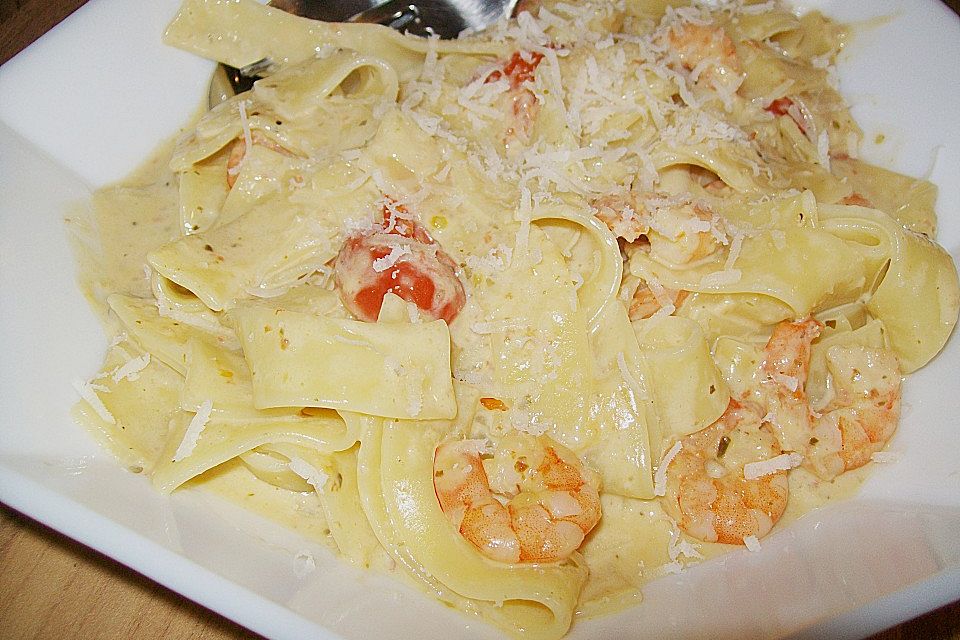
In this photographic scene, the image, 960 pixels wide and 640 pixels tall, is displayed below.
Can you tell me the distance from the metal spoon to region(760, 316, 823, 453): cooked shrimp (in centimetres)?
230

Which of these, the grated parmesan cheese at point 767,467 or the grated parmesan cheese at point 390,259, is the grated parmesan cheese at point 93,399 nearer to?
the grated parmesan cheese at point 390,259

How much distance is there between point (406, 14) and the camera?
4723 millimetres

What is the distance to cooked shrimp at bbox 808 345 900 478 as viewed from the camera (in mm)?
3430

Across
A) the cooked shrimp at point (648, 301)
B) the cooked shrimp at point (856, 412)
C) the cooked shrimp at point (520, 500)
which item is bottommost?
the cooked shrimp at point (856, 412)

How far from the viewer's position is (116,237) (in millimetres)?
3840

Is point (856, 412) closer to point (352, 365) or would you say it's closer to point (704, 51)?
point (704, 51)

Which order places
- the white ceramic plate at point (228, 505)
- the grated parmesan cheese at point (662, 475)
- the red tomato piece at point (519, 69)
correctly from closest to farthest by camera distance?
the white ceramic plate at point (228, 505)
the grated parmesan cheese at point (662, 475)
the red tomato piece at point (519, 69)

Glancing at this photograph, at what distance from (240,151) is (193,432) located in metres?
1.41

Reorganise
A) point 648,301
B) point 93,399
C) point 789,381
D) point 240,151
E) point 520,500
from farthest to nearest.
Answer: point 240,151 → point 648,301 → point 789,381 → point 93,399 → point 520,500

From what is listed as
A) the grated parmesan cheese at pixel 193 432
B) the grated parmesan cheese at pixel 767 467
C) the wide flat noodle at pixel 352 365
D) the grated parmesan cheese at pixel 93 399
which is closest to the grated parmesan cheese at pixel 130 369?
the grated parmesan cheese at pixel 93 399

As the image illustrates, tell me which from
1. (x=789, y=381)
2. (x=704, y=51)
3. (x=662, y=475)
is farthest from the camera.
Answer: (x=704, y=51)

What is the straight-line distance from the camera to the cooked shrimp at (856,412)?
343 centimetres

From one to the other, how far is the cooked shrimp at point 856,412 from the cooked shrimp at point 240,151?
255cm

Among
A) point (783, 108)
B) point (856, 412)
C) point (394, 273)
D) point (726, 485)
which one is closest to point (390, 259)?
point (394, 273)
